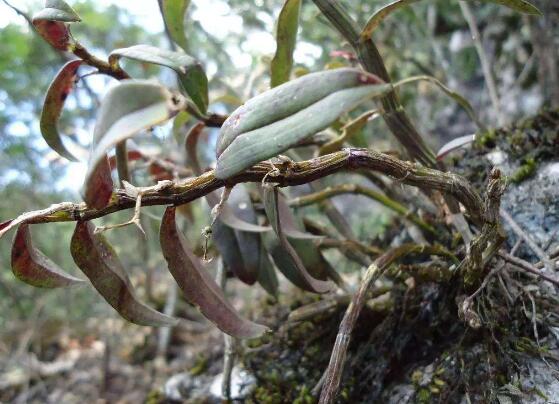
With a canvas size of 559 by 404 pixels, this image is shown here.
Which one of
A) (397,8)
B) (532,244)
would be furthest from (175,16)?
(532,244)

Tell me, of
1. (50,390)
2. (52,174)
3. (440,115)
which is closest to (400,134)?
(50,390)

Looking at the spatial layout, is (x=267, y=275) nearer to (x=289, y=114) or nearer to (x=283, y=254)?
(x=283, y=254)

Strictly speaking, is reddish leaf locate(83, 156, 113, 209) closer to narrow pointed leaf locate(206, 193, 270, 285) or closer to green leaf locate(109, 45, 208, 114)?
green leaf locate(109, 45, 208, 114)

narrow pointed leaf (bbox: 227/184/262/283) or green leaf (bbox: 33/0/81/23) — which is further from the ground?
green leaf (bbox: 33/0/81/23)

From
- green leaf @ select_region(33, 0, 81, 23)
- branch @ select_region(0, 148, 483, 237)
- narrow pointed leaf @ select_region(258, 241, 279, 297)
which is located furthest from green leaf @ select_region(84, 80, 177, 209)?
narrow pointed leaf @ select_region(258, 241, 279, 297)

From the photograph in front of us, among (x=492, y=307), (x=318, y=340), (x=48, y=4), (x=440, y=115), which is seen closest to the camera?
(x=48, y=4)

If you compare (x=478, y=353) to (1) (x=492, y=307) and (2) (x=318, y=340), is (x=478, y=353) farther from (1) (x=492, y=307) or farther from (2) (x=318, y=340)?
(2) (x=318, y=340)
